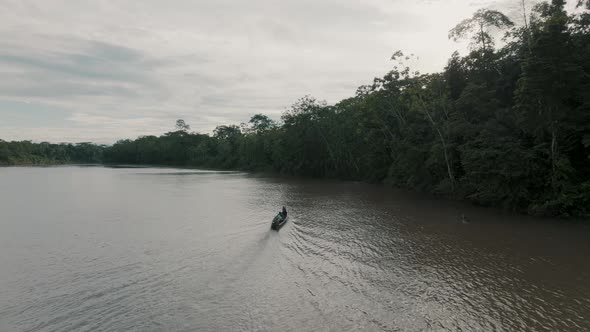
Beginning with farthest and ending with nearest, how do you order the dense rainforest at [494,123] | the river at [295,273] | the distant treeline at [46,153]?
the distant treeline at [46,153], the dense rainforest at [494,123], the river at [295,273]

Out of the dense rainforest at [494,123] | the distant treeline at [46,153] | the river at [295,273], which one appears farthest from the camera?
the distant treeline at [46,153]

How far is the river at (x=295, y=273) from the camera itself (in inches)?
415

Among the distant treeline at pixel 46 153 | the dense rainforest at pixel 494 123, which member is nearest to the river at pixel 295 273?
the dense rainforest at pixel 494 123

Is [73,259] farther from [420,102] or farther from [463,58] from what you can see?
[463,58]

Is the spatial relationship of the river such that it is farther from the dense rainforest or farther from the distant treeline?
the distant treeline

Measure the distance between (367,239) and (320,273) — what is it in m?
6.25

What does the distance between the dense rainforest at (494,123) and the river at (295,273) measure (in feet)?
11.1

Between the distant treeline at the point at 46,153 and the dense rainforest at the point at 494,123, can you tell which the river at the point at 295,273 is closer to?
the dense rainforest at the point at 494,123

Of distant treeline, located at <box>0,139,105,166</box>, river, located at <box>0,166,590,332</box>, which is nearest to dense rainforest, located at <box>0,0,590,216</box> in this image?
river, located at <box>0,166,590,332</box>

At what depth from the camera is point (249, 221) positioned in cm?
2534

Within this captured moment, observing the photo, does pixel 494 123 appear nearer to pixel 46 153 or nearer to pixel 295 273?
pixel 295 273

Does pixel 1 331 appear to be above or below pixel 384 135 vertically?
below

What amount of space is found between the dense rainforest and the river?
133 inches

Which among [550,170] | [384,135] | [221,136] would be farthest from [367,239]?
[221,136]
